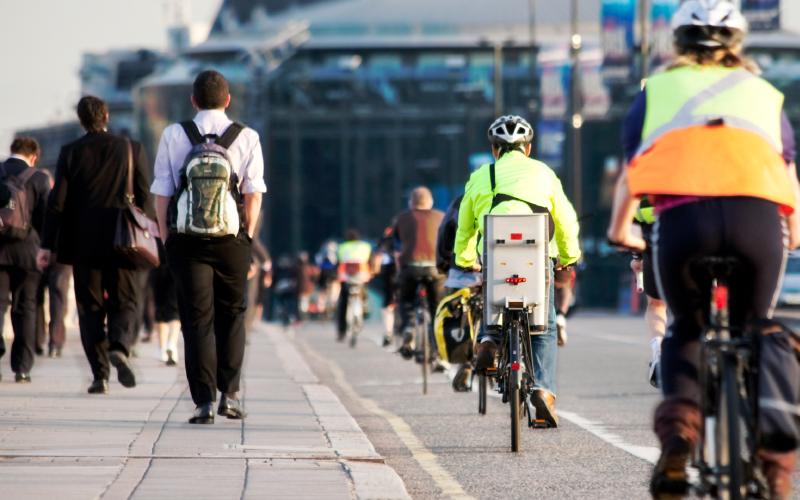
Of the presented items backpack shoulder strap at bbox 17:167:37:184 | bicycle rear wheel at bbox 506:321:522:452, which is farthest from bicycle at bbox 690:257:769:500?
backpack shoulder strap at bbox 17:167:37:184

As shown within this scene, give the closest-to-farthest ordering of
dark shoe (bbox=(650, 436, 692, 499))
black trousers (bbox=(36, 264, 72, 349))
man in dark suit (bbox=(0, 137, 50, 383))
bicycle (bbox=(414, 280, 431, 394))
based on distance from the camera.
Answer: dark shoe (bbox=(650, 436, 692, 499)) < man in dark suit (bbox=(0, 137, 50, 383)) < bicycle (bbox=(414, 280, 431, 394)) < black trousers (bbox=(36, 264, 72, 349))

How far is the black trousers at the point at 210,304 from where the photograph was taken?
10180 mm

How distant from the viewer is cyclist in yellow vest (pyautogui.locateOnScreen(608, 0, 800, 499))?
5617 millimetres

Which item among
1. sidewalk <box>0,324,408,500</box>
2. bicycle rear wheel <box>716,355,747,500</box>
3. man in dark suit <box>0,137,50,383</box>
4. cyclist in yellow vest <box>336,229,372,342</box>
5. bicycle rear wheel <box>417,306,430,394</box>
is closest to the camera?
bicycle rear wheel <box>716,355,747,500</box>

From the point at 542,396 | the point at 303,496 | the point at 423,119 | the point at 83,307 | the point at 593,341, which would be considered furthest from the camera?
the point at 423,119

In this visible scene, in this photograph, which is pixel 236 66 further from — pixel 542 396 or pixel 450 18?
pixel 542 396

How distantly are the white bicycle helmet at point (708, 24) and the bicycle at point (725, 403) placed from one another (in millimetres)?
708

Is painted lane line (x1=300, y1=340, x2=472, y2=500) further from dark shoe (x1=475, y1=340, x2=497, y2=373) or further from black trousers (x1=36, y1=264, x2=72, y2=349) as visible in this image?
black trousers (x1=36, y1=264, x2=72, y2=349)

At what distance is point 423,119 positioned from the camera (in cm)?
8450

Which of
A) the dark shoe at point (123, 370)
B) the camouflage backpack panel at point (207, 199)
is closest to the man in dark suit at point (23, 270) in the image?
the dark shoe at point (123, 370)

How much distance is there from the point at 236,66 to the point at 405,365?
223 feet

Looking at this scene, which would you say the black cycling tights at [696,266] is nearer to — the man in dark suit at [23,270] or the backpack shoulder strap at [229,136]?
the backpack shoulder strap at [229,136]

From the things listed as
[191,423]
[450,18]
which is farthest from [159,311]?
[450,18]

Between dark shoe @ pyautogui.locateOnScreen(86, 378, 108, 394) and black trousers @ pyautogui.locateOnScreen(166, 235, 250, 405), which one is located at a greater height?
black trousers @ pyautogui.locateOnScreen(166, 235, 250, 405)
